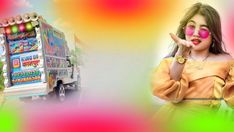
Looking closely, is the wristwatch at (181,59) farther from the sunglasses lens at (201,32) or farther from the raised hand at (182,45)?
the sunglasses lens at (201,32)

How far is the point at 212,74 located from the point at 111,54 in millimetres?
551

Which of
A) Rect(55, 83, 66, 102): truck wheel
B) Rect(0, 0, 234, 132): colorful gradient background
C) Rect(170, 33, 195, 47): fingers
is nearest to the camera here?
Rect(170, 33, 195, 47): fingers

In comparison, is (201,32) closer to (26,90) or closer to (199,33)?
(199,33)

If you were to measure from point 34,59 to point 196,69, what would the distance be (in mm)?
874

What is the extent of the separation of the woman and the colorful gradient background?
2.7 inches

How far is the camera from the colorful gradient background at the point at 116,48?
2.32m

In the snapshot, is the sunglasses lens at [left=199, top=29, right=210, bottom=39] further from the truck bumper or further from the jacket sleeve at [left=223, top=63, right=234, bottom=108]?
the truck bumper

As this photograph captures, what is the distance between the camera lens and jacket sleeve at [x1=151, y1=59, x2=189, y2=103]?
2.15 m

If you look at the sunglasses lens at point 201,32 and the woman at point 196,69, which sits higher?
the sunglasses lens at point 201,32

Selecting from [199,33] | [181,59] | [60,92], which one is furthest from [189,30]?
[60,92]

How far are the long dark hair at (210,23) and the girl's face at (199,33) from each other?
23mm

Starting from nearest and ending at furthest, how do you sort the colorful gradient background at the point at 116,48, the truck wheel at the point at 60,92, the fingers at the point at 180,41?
the fingers at the point at 180,41 → the colorful gradient background at the point at 116,48 → the truck wheel at the point at 60,92

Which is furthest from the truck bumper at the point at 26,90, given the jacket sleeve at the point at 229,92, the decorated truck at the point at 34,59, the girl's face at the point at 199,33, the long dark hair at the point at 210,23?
the jacket sleeve at the point at 229,92

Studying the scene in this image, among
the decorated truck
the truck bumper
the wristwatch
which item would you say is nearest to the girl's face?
the wristwatch
